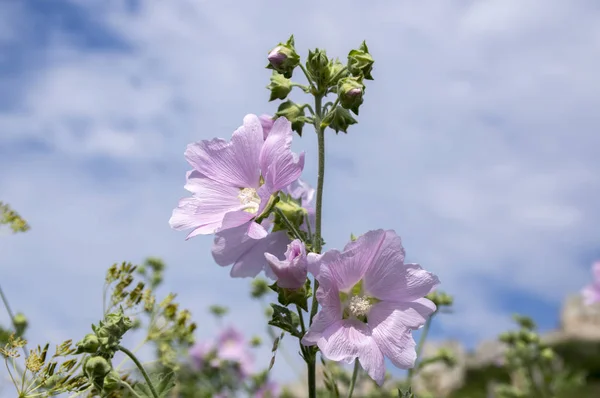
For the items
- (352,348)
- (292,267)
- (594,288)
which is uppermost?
(594,288)

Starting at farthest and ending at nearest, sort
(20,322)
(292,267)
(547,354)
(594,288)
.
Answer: (594,288), (547,354), (20,322), (292,267)

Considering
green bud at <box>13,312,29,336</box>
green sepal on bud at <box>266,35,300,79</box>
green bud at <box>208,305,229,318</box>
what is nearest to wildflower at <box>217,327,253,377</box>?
green bud at <box>208,305,229,318</box>

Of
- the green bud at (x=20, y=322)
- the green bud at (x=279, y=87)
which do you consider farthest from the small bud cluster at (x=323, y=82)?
the green bud at (x=20, y=322)

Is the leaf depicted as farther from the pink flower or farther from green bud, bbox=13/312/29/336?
Result: green bud, bbox=13/312/29/336

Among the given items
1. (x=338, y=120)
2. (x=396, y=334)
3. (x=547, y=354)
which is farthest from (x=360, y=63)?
(x=547, y=354)

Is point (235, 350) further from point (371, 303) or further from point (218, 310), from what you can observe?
point (371, 303)

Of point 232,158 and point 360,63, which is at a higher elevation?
point 360,63

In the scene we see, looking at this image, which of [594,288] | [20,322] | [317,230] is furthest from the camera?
[594,288]
